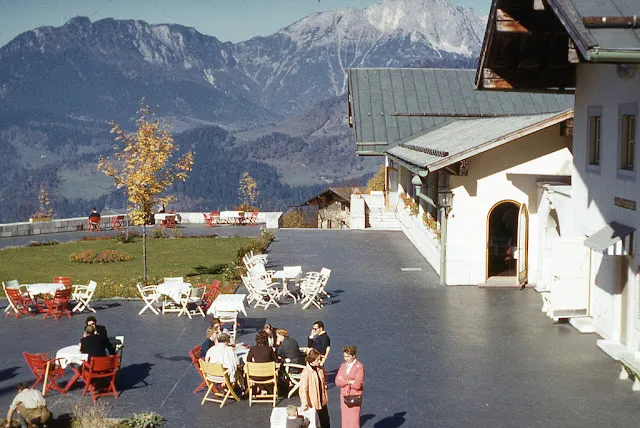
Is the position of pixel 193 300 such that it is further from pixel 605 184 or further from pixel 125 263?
pixel 125 263

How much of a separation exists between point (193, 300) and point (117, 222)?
21514 millimetres

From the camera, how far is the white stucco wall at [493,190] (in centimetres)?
2175

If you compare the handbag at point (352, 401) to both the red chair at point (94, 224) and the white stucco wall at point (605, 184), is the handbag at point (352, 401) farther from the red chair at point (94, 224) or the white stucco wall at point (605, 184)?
the red chair at point (94, 224)

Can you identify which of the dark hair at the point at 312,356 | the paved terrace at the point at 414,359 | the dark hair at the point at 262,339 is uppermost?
the dark hair at the point at 312,356

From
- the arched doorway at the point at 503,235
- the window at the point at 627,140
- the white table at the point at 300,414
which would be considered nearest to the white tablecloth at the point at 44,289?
the white table at the point at 300,414

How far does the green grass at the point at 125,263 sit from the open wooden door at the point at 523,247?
8.63 metres

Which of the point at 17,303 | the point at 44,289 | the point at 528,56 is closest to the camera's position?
the point at 528,56

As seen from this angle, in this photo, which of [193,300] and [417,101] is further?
[417,101]

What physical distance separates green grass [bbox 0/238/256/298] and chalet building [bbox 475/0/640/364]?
417 inches

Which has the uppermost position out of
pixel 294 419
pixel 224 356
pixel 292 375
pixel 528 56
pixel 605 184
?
pixel 528 56

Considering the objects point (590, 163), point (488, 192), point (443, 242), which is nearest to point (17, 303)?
point (443, 242)

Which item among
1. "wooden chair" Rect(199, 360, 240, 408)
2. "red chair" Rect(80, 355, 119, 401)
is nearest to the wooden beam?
"wooden chair" Rect(199, 360, 240, 408)

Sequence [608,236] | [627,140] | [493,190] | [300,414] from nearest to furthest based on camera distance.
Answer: [300,414] → [608,236] → [627,140] → [493,190]

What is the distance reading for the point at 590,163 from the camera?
17422 mm
